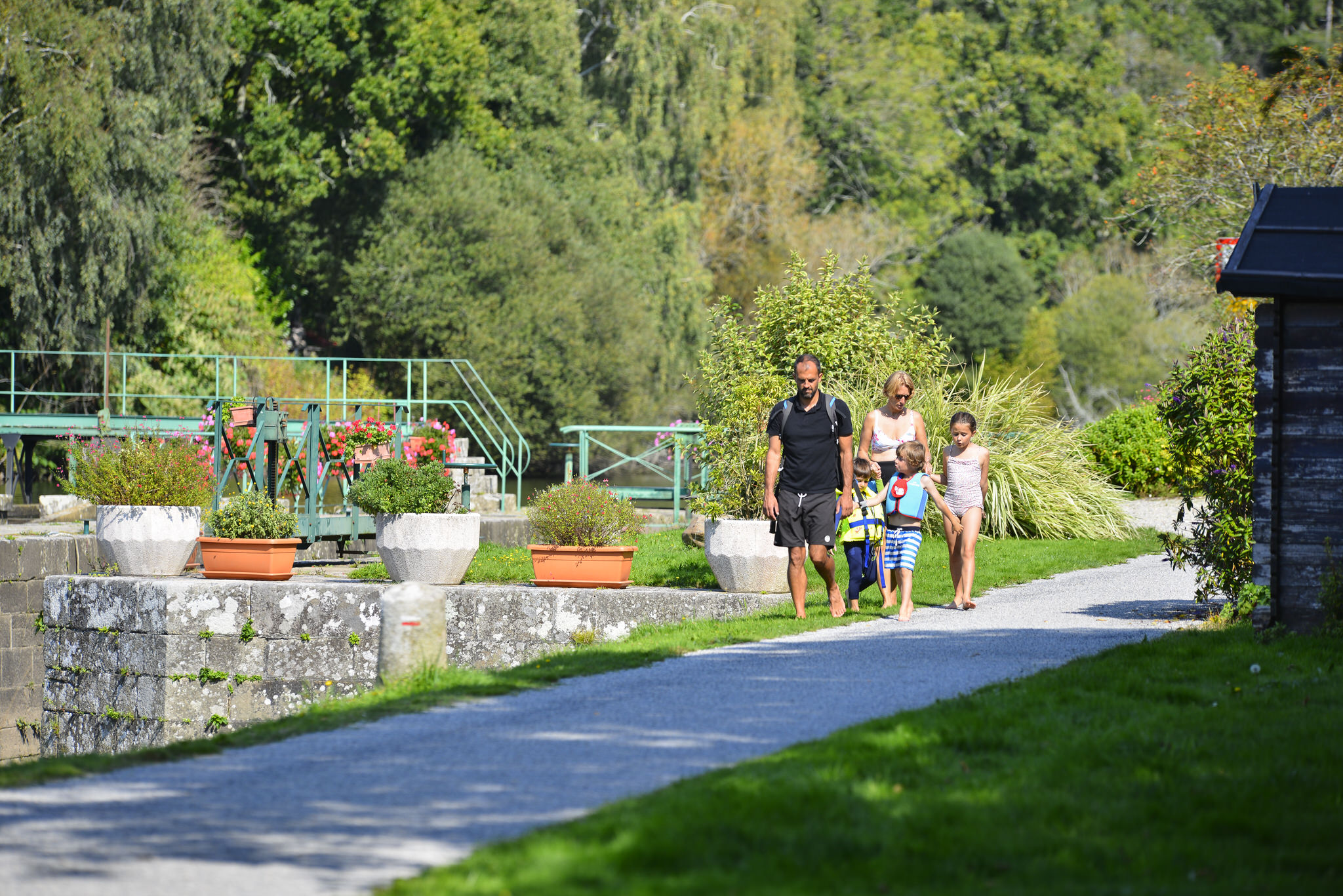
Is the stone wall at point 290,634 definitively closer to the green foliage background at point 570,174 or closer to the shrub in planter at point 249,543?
the shrub in planter at point 249,543

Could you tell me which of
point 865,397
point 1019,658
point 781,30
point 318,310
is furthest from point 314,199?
point 1019,658

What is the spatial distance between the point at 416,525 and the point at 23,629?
164 inches

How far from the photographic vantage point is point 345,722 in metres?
6.55

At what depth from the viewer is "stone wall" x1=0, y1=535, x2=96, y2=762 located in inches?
511

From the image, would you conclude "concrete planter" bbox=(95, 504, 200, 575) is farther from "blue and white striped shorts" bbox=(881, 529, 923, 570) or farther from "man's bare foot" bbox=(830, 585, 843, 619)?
"blue and white striped shorts" bbox=(881, 529, 923, 570)

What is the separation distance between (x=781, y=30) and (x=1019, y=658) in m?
39.3

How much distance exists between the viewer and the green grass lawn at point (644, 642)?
6.07 meters

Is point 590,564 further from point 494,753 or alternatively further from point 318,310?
point 318,310

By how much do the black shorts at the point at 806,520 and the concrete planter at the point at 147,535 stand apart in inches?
196

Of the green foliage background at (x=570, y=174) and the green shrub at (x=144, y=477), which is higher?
the green foliage background at (x=570, y=174)

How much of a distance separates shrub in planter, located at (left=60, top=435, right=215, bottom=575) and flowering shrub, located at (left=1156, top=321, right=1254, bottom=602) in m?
7.56

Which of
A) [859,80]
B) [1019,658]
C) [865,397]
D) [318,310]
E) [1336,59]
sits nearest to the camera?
[1019,658]

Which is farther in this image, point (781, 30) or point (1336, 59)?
point (781, 30)

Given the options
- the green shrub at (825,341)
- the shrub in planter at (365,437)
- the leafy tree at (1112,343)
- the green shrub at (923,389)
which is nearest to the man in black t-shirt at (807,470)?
the green shrub at (825,341)
